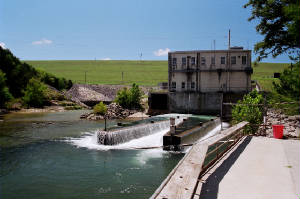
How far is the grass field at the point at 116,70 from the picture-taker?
9200 centimetres

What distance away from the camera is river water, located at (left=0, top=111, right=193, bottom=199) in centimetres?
895

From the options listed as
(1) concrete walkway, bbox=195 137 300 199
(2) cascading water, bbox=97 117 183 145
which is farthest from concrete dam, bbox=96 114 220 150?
(1) concrete walkway, bbox=195 137 300 199

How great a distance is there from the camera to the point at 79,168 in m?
11.5

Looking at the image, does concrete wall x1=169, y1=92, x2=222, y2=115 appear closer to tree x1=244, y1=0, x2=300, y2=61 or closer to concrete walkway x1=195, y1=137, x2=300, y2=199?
tree x1=244, y1=0, x2=300, y2=61

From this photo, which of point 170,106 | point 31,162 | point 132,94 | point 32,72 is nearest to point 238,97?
point 170,106

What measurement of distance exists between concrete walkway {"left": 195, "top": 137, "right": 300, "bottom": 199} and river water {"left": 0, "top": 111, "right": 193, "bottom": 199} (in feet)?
11.7

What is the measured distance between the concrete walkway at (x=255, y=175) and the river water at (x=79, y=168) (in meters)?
3.57

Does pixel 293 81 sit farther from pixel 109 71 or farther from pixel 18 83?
pixel 109 71

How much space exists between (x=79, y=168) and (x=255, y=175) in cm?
848

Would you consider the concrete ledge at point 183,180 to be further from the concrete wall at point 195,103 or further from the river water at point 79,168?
the concrete wall at point 195,103

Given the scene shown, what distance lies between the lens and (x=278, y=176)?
581cm

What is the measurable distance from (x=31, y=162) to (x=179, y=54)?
98.6 feet

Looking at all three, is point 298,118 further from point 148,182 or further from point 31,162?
point 31,162

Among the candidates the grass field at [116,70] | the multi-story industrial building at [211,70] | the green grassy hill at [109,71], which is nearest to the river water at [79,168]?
the multi-story industrial building at [211,70]
